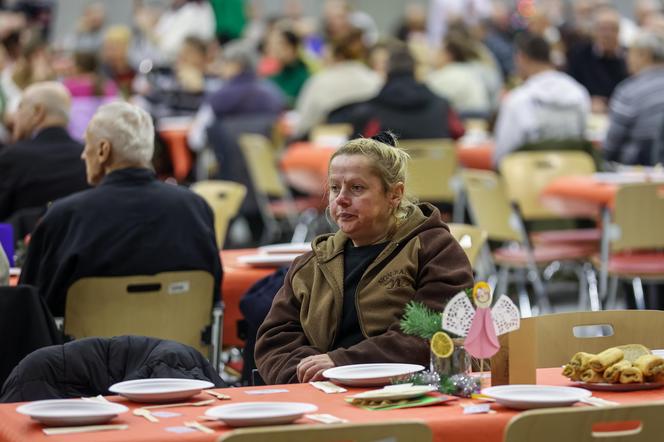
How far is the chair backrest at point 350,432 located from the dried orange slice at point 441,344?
0.62m

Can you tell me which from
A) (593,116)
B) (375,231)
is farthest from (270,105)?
(375,231)

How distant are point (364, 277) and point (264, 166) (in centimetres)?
686

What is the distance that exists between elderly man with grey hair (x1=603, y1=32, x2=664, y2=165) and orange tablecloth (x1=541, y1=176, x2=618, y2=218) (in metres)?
0.97

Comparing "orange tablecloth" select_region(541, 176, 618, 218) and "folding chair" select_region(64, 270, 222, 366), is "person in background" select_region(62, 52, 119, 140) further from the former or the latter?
"folding chair" select_region(64, 270, 222, 366)

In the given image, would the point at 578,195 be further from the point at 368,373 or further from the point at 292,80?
the point at 292,80

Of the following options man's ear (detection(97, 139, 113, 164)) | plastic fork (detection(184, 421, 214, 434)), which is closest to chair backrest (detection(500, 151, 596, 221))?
man's ear (detection(97, 139, 113, 164))

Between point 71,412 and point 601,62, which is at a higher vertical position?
point 601,62

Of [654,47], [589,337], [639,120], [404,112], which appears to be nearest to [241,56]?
[404,112]

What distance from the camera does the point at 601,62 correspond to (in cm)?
1300

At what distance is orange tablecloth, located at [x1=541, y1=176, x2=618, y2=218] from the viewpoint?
7.25m

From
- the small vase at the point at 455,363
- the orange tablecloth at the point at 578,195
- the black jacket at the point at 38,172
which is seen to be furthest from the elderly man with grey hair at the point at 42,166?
the small vase at the point at 455,363

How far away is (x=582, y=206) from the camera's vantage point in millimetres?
7594

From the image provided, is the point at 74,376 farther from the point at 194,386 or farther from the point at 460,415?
the point at 460,415

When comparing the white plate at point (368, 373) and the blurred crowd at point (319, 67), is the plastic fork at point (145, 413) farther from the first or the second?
the blurred crowd at point (319, 67)
